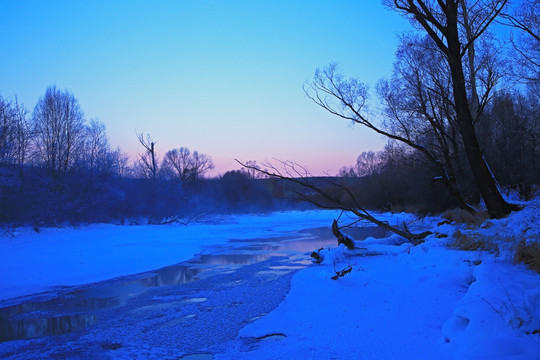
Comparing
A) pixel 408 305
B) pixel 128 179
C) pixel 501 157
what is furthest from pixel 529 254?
pixel 128 179

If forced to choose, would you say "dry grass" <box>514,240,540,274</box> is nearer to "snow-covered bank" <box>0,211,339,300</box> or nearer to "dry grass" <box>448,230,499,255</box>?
"dry grass" <box>448,230,499,255</box>

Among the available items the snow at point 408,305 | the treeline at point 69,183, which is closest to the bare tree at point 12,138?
the treeline at point 69,183

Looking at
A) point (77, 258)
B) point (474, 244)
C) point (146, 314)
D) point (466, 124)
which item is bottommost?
point (146, 314)

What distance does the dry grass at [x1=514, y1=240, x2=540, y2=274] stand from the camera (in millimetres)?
4969

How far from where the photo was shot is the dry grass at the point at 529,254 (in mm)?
4969

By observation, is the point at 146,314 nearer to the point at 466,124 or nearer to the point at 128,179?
the point at 466,124

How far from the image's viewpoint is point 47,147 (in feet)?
98.0

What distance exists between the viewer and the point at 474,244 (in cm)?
753

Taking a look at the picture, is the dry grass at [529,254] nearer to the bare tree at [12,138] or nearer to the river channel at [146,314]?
the river channel at [146,314]

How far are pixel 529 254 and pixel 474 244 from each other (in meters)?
2.22

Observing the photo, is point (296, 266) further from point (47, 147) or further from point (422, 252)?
point (47, 147)

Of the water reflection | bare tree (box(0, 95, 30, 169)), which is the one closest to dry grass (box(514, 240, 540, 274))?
the water reflection

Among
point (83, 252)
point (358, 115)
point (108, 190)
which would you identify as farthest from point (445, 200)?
point (108, 190)

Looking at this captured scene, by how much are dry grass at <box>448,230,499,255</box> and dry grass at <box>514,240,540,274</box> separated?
0.70 meters
